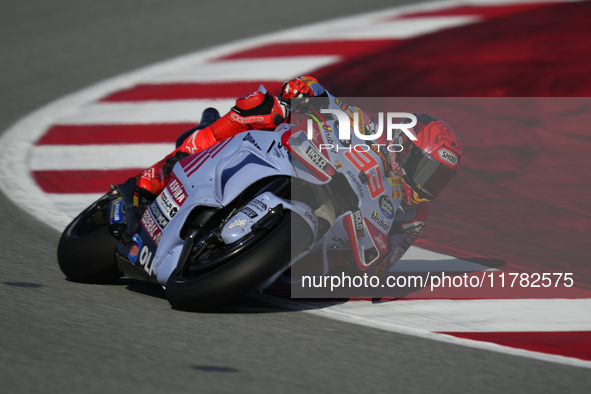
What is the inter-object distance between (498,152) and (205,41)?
14.5 feet

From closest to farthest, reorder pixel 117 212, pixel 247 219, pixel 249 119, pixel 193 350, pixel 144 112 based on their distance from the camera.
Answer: pixel 193 350 → pixel 247 219 → pixel 249 119 → pixel 117 212 → pixel 144 112

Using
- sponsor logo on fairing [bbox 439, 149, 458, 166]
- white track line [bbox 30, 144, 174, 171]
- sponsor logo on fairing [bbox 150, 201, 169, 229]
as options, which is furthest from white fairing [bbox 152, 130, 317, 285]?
white track line [bbox 30, 144, 174, 171]

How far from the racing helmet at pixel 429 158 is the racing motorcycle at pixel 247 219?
0.34 feet

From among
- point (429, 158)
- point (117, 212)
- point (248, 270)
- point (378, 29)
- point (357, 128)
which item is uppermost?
point (378, 29)

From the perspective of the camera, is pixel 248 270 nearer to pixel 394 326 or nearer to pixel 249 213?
pixel 249 213

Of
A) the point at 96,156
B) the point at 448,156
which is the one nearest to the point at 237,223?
the point at 448,156

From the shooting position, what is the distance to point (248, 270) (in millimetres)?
3025

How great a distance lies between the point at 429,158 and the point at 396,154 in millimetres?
164

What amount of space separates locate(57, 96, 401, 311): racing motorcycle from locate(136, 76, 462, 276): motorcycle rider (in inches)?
3.9

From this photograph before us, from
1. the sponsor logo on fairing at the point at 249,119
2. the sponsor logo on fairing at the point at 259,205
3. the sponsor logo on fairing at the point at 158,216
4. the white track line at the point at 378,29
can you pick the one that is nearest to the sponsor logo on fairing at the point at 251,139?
the sponsor logo on fairing at the point at 249,119

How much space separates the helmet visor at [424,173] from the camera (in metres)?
3.60

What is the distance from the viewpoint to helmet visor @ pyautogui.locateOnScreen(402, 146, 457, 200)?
360 centimetres

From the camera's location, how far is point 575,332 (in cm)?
338

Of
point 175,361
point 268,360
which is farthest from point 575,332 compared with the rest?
point 175,361
